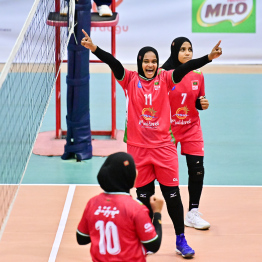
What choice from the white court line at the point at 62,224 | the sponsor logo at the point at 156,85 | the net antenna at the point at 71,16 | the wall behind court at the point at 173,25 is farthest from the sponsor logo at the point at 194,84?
the wall behind court at the point at 173,25

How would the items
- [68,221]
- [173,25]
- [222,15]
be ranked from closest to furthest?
[68,221], [222,15], [173,25]

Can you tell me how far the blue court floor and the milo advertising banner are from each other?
107 cm

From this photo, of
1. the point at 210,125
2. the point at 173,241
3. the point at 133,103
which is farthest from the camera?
the point at 210,125

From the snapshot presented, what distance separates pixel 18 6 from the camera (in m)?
15.0

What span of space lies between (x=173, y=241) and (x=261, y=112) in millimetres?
5875

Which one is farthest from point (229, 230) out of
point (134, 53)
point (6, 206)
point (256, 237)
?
point (134, 53)

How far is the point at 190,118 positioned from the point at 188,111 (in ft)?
0.28

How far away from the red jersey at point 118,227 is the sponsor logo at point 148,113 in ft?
6.32

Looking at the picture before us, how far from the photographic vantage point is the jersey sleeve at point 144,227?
13.6 feet

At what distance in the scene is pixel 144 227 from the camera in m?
4.16

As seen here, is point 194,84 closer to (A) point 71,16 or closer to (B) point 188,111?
(B) point 188,111

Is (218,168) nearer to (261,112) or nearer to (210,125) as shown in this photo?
(210,125)

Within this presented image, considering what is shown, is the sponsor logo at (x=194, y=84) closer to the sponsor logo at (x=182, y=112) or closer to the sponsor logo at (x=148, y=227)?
the sponsor logo at (x=182, y=112)

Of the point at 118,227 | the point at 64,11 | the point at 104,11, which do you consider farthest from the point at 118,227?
the point at 104,11
